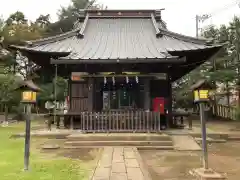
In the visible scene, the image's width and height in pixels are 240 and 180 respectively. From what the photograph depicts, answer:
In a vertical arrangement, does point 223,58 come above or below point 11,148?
above

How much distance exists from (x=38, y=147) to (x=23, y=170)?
156 inches

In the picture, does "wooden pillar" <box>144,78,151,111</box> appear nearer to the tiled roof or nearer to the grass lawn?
the tiled roof

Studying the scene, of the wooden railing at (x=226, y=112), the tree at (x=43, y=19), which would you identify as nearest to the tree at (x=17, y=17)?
the tree at (x=43, y=19)

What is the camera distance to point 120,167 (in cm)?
693

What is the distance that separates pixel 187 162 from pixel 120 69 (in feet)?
20.6

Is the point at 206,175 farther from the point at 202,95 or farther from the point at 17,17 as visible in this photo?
the point at 17,17

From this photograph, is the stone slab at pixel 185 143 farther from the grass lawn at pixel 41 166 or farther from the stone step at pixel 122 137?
the grass lawn at pixel 41 166

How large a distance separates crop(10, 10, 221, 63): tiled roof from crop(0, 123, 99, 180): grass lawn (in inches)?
184

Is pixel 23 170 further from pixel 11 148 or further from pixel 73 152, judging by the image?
pixel 11 148

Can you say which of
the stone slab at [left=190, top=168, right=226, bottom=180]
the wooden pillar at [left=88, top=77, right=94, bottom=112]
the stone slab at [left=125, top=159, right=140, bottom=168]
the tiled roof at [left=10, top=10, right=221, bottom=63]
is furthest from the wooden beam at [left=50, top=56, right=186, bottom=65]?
the stone slab at [left=190, top=168, right=226, bottom=180]

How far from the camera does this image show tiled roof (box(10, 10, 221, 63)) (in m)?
13.2

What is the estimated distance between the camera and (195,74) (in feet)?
88.8

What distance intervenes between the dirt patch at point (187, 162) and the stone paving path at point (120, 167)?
1.40ft

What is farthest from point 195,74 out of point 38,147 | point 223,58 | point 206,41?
point 38,147
